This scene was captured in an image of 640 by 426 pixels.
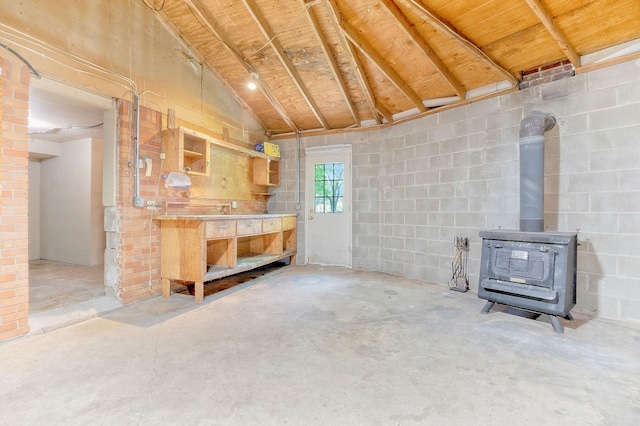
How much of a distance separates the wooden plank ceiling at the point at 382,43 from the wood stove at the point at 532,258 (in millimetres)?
868

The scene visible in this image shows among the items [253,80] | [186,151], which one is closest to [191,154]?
[186,151]

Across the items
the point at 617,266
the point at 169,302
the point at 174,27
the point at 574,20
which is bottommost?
the point at 169,302

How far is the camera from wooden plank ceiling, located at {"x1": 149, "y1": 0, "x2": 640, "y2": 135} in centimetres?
297

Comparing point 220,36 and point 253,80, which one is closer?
point 220,36

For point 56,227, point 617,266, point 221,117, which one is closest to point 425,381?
point 617,266

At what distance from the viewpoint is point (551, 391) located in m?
1.81

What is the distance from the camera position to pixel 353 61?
13.0 ft

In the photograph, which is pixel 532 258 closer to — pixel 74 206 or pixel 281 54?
pixel 281 54

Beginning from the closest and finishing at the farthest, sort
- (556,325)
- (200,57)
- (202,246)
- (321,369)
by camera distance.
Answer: (321,369) → (556,325) → (202,246) → (200,57)

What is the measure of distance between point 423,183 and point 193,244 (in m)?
3.37

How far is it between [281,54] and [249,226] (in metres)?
2.41

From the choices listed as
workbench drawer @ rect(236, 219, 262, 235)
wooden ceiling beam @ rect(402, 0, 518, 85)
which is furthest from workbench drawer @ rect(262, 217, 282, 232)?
wooden ceiling beam @ rect(402, 0, 518, 85)

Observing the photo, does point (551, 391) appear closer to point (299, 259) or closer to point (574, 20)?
point (574, 20)

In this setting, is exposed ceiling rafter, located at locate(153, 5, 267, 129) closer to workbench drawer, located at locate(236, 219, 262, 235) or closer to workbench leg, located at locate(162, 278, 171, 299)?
workbench drawer, located at locate(236, 219, 262, 235)
